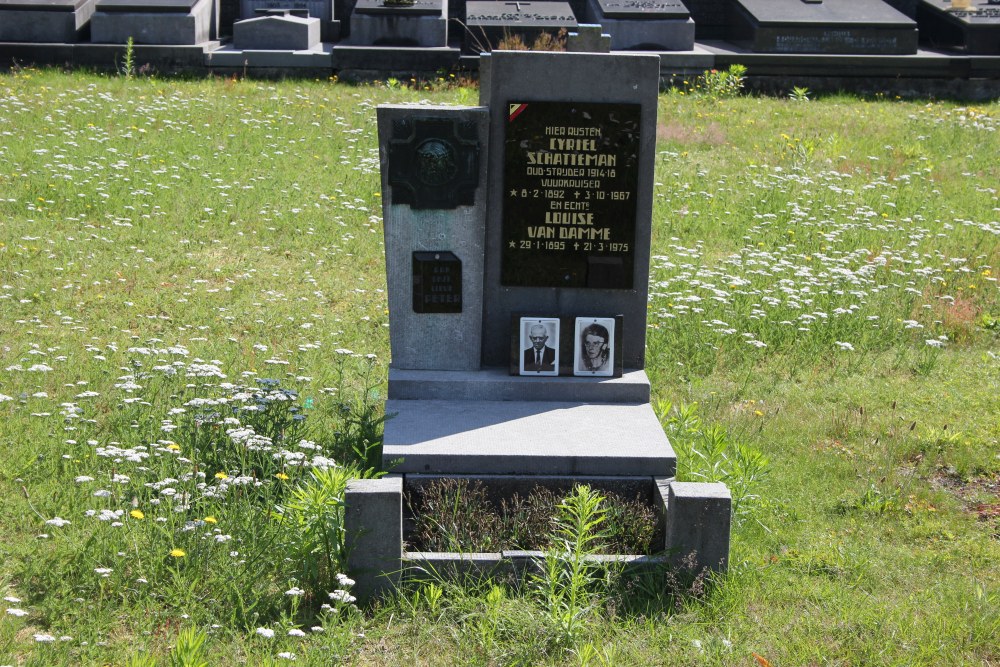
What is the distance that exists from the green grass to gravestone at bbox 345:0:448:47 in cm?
281

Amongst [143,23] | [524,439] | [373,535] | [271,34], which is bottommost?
[373,535]

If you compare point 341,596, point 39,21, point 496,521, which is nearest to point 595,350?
point 496,521

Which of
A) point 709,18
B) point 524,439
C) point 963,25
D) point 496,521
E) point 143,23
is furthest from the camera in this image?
point 709,18

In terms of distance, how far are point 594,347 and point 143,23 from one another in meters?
12.1

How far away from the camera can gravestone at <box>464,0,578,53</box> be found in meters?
16.5

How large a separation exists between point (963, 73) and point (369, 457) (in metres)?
14.0

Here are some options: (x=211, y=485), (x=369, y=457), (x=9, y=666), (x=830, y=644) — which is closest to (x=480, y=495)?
(x=369, y=457)

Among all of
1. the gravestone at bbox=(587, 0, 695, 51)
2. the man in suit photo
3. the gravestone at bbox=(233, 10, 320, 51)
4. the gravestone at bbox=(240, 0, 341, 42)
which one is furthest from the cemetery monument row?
the gravestone at bbox=(240, 0, 341, 42)

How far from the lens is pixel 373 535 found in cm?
465

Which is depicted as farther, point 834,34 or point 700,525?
point 834,34

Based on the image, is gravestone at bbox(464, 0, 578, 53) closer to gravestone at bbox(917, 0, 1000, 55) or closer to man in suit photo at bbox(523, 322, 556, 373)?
gravestone at bbox(917, 0, 1000, 55)

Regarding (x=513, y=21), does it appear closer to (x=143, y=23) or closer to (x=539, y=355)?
(x=143, y=23)

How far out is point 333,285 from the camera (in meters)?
8.88

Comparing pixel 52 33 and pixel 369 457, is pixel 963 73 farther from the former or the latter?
pixel 369 457
